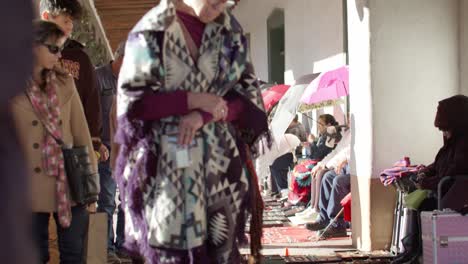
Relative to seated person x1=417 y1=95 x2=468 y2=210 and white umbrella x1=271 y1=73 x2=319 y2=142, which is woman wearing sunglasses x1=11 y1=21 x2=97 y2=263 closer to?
seated person x1=417 y1=95 x2=468 y2=210

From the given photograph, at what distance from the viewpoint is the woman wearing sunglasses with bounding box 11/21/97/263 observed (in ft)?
12.1

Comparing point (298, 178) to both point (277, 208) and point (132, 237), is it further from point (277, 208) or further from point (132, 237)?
point (132, 237)

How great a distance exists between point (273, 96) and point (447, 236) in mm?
8667

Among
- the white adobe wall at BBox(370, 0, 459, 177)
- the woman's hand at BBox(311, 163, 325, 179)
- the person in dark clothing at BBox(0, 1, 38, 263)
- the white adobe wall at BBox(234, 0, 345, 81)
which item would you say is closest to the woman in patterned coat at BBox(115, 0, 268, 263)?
the person in dark clothing at BBox(0, 1, 38, 263)

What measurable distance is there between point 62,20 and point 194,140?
6.52ft

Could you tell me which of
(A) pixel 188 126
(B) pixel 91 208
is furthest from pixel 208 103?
(B) pixel 91 208

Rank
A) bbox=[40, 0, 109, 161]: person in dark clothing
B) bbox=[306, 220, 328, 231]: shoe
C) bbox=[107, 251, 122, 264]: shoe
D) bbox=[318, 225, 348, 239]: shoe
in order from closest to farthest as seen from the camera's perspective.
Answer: bbox=[40, 0, 109, 161]: person in dark clothing → bbox=[107, 251, 122, 264]: shoe → bbox=[318, 225, 348, 239]: shoe → bbox=[306, 220, 328, 231]: shoe

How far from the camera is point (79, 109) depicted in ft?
13.1

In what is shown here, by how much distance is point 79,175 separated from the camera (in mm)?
3779

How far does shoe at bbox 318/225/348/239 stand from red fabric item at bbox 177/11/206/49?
5.27 m

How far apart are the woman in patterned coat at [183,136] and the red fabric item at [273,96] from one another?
9863 mm

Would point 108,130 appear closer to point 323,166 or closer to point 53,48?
point 53,48

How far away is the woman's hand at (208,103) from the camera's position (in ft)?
10.00

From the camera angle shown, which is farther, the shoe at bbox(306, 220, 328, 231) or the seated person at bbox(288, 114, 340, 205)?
the seated person at bbox(288, 114, 340, 205)
